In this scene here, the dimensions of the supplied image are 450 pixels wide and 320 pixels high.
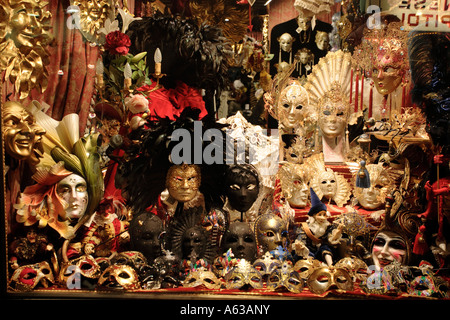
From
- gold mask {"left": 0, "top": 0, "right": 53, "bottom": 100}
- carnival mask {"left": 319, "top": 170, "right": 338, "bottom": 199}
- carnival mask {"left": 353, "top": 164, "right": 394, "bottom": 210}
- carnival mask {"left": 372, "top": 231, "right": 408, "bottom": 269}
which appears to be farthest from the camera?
carnival mask {"left": 319, "top": 170, "right": 338, "bottom": 199}

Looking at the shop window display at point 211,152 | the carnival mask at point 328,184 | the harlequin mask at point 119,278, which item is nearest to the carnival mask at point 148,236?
the shop window display at point 211,152

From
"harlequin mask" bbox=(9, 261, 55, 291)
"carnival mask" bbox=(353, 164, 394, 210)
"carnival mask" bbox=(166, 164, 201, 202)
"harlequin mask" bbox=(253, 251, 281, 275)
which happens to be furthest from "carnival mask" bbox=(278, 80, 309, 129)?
"harlequin mask" bbox=(9, 261, 55, 291)

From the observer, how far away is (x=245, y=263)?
2.59 m

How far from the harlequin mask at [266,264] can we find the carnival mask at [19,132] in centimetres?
120

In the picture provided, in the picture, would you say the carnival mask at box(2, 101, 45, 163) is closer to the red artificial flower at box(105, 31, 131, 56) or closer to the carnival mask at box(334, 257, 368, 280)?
the red artificial flower at box(105, 31, 131, 56)

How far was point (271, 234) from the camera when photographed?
2.69 meters

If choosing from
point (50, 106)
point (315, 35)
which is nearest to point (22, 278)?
point (50, 106)

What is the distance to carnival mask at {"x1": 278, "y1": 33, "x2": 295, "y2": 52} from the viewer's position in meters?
2.65

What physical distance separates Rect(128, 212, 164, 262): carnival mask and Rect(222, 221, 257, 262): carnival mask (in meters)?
0.33

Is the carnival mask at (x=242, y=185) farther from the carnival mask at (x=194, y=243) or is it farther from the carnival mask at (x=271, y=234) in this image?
the carnival mask at (x=194, y=243)

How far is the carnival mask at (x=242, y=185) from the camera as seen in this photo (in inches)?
105

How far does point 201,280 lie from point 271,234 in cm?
42
